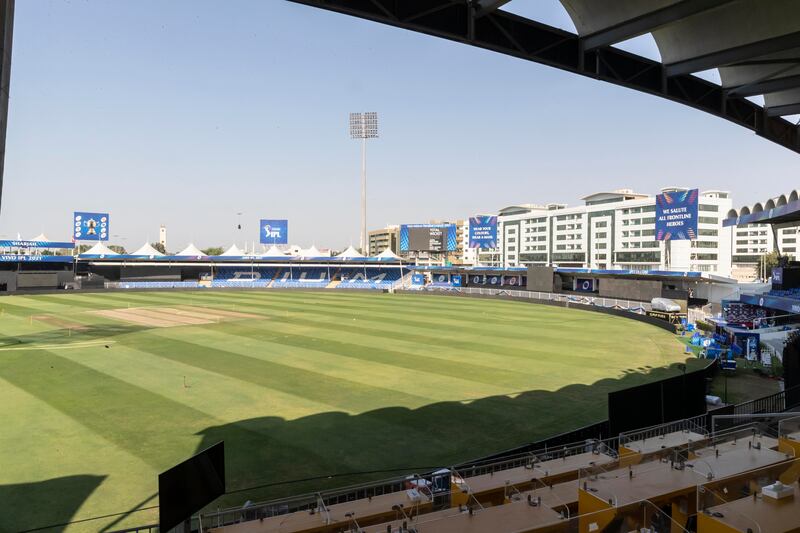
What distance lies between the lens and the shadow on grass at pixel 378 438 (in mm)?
11914

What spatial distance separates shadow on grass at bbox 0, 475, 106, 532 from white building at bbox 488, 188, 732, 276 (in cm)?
8637

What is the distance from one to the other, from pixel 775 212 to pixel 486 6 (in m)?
39.7

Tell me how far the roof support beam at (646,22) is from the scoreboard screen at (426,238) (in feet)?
269

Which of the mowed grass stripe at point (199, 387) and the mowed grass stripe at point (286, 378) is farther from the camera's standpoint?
the mowed grass stripe at point (286, 378)

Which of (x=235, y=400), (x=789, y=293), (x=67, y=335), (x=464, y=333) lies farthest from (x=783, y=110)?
(x=67, y=335)

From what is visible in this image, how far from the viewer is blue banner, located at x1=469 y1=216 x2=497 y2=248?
73250 mm

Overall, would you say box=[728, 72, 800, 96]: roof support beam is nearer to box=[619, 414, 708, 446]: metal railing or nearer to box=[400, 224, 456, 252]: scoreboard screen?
box=[619, 414, 708, 446]: metal railing

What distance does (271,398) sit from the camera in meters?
18.3

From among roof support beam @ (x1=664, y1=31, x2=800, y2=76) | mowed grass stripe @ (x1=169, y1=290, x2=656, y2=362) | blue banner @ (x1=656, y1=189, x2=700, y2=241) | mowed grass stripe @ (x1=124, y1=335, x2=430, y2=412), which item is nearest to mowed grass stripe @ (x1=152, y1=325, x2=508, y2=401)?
mowed grass stripe @ (x1=124, y1=335, x2=430, y2=412)

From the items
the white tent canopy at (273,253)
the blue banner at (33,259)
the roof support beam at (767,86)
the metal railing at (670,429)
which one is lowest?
→ the metal railing at (670,429)

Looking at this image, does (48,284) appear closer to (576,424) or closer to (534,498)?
(576,424)

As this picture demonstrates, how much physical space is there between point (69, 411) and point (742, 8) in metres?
21.4

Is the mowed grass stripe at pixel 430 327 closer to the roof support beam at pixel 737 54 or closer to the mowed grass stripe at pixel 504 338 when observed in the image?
the mowed grass stripe at pixel 504 338

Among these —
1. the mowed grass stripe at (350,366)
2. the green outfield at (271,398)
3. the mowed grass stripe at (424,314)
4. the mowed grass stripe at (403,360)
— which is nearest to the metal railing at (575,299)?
the mowed grass stripe at (424,314)
